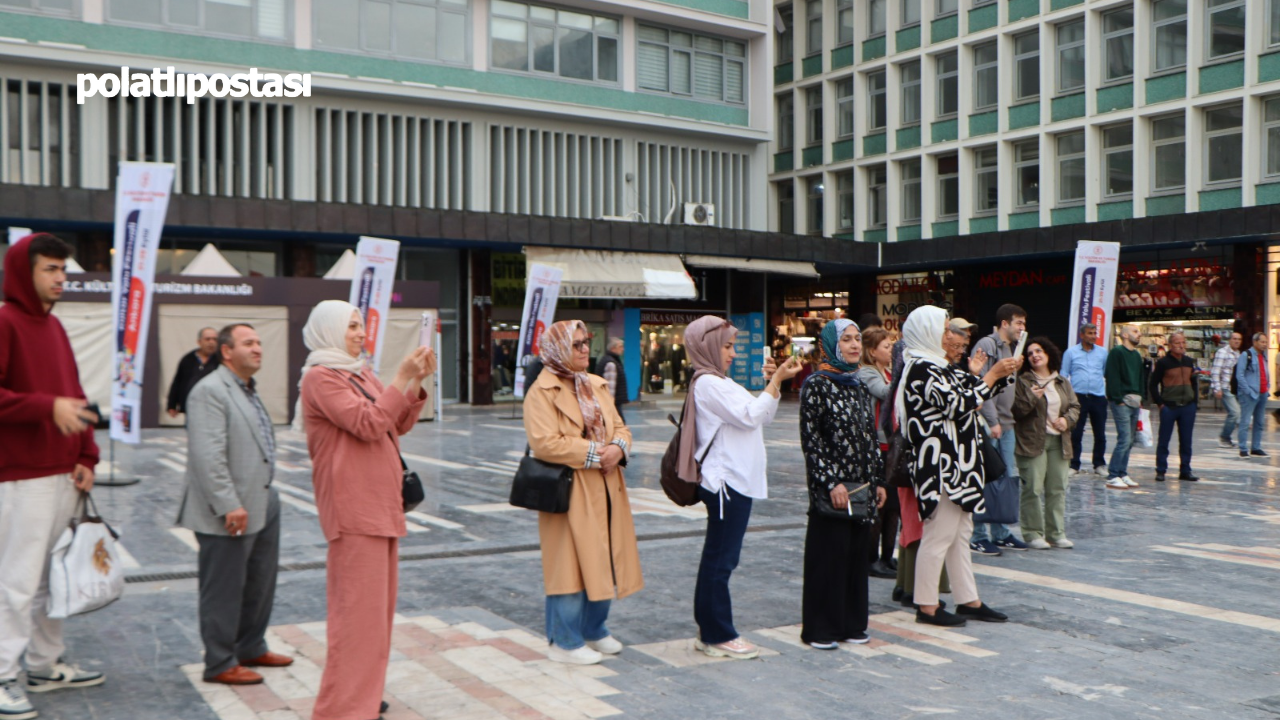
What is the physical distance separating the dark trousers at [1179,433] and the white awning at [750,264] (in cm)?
1955

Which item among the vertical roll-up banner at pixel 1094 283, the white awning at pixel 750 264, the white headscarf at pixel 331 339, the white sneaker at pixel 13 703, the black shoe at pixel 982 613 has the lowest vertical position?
the black shoe at pixel 982 613

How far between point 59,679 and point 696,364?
3387 mm

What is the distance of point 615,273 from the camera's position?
31125 mm

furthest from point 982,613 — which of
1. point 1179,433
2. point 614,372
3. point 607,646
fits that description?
point 614,372

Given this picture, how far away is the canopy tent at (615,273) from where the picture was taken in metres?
30.5

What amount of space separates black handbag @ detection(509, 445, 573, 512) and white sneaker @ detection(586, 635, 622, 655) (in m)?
0.81

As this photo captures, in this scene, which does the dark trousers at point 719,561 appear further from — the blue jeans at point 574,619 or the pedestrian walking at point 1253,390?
the pedestrian walking at point 1253,390

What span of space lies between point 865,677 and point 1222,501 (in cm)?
817

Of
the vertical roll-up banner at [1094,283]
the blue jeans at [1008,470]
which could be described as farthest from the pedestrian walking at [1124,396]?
the blue jeans at [1008,470]

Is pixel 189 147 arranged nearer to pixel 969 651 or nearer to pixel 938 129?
pixel 938 129

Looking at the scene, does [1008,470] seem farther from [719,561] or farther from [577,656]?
[577,656]

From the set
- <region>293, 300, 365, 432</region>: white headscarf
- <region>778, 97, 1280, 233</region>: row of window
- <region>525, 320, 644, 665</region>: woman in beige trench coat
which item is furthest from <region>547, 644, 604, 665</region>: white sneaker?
<region>778, 97, 1280, 233</region>: row of window

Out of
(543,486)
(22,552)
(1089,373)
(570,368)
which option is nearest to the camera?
(22,552)

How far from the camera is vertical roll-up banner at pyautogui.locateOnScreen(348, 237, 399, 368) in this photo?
19312 mm
